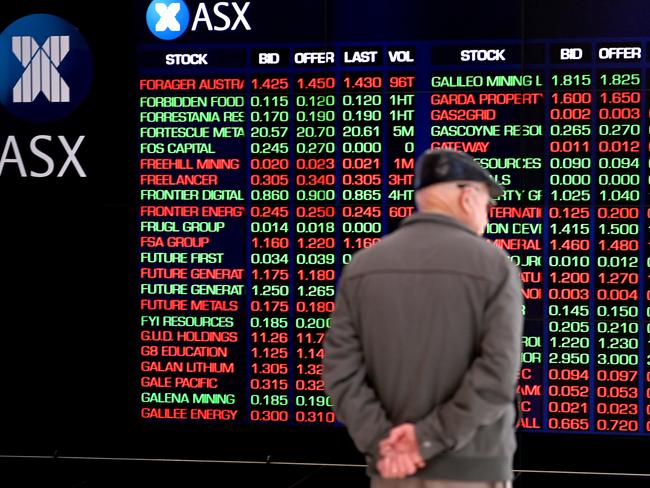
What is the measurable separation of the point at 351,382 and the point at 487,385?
314 millimetres

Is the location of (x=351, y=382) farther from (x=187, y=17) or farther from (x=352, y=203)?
(x=187, y=17)

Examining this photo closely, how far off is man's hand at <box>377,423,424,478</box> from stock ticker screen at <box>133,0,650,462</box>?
7.88 feet

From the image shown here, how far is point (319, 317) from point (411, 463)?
2455 millimetres

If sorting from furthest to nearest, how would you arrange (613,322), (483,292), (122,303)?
(122,303)
(613,322)
(483,292)

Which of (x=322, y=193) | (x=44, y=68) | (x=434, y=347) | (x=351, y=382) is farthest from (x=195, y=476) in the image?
(x=434, y=347)

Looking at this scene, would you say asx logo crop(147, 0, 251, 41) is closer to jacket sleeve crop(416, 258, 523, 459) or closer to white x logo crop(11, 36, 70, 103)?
white x logo crop(11, 36, 70, 103)

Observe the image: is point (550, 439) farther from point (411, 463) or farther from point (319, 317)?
point (411, 463)

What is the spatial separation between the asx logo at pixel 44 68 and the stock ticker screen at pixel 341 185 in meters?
0.31

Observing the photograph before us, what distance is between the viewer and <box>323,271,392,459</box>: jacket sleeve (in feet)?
7.63

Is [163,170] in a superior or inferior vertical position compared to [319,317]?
superior

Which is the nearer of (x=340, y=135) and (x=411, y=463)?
(x=411, y=463)

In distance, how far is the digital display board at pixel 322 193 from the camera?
14.9 ft

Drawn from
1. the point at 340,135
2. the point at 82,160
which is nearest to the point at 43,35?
the point at 82,160

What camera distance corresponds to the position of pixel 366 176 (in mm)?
4676
